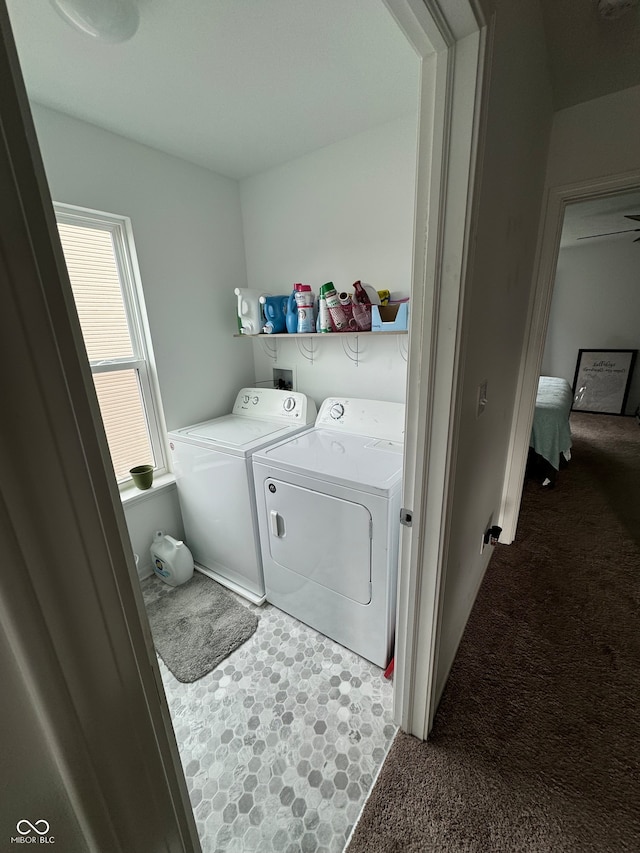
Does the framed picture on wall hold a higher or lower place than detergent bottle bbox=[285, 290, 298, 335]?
lower

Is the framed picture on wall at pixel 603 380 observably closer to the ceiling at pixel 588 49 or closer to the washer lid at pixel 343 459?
the ceiling at pixel 588 49

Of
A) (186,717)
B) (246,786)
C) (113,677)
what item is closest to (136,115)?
(113,677)

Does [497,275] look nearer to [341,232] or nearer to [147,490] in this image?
[341,232]

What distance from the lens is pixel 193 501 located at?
2205mm

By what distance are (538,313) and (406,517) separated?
1682mm

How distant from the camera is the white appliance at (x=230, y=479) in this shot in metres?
1.89

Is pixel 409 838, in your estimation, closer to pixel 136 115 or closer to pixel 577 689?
pixel 577 689

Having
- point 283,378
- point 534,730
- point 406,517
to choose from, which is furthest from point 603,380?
point 406,517

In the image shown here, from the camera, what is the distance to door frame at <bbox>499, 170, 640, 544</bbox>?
68.9 inches

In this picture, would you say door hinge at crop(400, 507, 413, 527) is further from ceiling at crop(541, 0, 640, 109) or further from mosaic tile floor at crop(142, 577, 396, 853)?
ceiling at crop(541, 0, 640, 109)

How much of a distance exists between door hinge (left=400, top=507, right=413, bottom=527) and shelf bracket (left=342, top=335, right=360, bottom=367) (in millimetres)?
1248

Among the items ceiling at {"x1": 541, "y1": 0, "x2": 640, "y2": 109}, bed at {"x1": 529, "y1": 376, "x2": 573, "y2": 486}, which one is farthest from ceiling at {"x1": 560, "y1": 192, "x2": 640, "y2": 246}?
bed at {"x1": 529, "y1": 376, "x2": 573, "y2": 486}

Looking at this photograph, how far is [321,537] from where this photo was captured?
1602 millimetres

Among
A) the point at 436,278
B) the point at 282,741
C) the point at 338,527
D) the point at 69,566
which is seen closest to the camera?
the point at 69,566
